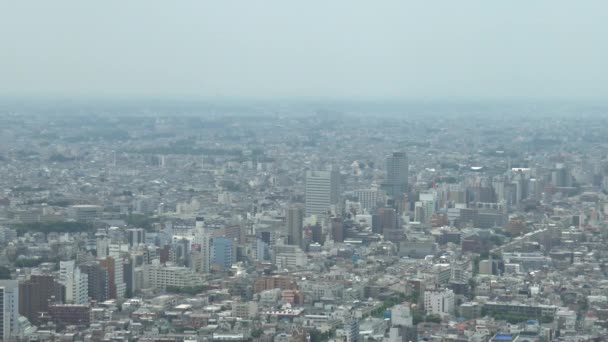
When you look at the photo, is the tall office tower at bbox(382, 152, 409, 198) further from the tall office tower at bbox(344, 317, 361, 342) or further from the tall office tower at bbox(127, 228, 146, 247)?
the tall office tower at bbox(344, 317, 361, 342)

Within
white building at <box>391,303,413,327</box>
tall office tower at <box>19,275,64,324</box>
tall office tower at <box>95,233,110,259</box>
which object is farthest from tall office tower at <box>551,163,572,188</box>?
tall office tower at <box>19,275,64,324</box>

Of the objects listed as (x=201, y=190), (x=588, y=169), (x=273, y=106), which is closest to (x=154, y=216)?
(x=201, y=190)

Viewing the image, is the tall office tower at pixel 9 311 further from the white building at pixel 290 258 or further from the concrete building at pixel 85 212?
the concrete building at pixel 85 212

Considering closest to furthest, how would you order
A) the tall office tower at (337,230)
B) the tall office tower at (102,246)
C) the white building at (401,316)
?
the white building at (401,316) → the tall office tower at (102,246) → the tall office tower at (337,230)

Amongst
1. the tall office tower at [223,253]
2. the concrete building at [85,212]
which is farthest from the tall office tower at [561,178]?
the tall office tower at [223,253]

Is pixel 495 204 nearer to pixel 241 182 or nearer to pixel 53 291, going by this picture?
pixel 241 182

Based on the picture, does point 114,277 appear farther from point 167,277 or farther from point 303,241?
point 303,241
